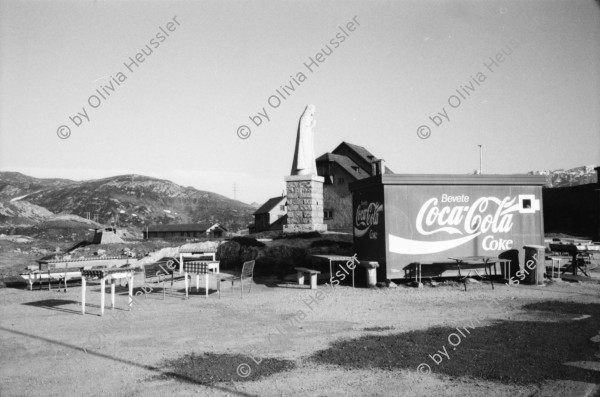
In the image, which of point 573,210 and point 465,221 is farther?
point 573,210

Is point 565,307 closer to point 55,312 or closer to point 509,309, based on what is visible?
point 509,309

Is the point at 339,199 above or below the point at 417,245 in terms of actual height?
above

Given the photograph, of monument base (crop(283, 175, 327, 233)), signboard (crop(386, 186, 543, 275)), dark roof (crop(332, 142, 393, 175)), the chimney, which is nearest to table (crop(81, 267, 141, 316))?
signboard (crop(386, 186, 543, 275))

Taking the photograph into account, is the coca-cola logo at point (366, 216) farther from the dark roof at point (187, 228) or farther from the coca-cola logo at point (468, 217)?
the dark roof at point (187, 228)

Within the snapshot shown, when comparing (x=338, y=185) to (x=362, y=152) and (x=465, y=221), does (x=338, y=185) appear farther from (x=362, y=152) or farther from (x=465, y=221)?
(x=465, y=221)

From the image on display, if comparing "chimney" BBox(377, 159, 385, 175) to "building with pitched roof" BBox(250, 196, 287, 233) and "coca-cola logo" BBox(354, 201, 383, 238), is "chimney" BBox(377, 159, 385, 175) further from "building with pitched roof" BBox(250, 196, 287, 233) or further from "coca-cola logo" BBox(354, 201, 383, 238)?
"building with pitched roof" BBox(250, 196, 287, 233)

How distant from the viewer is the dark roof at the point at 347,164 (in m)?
43.9

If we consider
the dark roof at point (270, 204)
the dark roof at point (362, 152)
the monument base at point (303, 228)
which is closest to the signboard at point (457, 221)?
the monument base at point (303, 228)

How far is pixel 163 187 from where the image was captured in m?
188

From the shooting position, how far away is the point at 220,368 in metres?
5.85

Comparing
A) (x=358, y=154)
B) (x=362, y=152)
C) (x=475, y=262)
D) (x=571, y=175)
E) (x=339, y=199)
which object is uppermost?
(x=571, y=175)

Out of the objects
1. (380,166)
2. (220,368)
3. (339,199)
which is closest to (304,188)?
(380,166)

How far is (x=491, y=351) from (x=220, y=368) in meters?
4.03

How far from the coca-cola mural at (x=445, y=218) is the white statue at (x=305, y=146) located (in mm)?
6838
